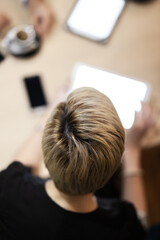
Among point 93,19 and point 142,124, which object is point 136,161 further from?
point 93,19

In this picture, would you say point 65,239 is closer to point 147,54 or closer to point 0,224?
point 0,224

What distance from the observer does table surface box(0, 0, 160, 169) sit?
879 millimetres

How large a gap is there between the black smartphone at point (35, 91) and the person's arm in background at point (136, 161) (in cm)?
31

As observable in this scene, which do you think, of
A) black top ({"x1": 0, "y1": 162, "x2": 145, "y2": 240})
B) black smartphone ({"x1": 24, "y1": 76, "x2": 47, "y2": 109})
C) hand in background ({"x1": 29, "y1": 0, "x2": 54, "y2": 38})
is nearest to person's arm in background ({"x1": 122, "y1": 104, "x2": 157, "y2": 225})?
black top ({"x1": 0, "y1": 162, "x2": 145, "y2": 240})

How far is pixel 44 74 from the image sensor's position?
0.96 m

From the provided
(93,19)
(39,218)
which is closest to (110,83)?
(93,19)

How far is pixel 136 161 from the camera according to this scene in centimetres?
97

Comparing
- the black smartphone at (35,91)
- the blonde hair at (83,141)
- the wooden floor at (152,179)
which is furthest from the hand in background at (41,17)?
the wooden floor at (152,179)

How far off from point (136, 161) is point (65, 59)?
0.43 meters

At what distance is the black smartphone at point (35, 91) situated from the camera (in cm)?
91

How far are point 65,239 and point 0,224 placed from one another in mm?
158

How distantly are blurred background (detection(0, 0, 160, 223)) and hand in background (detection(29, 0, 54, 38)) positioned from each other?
0.02 m

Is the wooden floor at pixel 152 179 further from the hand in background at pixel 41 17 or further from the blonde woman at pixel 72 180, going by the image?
the hand in background at pixel 41 17

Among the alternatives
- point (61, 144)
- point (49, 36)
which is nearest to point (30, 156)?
point (61, 144)
